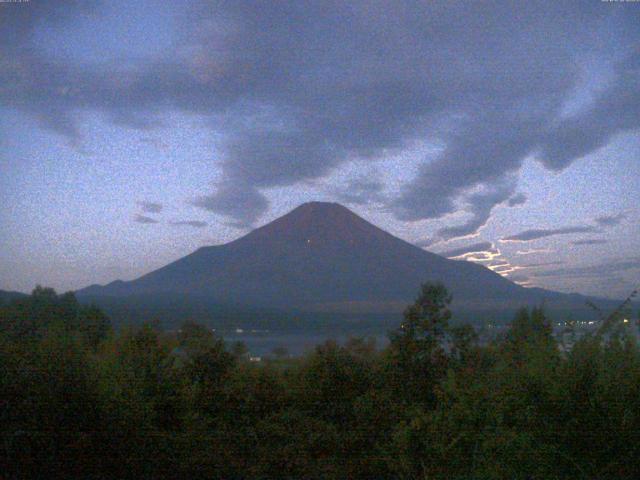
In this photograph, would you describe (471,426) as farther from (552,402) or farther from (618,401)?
(618,401)

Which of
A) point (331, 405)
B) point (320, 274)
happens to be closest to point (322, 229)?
point (320, 274)

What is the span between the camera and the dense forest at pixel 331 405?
13.1 ft

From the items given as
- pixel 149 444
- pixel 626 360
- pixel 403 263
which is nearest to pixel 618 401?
pixel 626 360

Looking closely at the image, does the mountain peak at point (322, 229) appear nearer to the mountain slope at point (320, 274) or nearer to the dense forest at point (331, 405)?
the mountain slope at point (320, 274)

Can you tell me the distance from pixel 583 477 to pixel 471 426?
0.87m

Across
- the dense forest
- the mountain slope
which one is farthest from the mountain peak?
the dense forest

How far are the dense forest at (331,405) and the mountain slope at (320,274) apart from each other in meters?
21.7

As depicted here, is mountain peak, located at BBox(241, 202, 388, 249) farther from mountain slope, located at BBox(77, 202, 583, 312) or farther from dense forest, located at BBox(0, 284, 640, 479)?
dense forest, located at BBox(0, 284, 640, 479)

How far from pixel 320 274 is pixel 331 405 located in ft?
109

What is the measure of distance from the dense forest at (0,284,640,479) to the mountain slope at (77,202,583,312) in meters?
21.7

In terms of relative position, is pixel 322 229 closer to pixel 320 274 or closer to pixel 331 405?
pixel 320 274

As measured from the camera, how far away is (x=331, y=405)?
741 cm

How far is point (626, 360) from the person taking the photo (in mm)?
4188

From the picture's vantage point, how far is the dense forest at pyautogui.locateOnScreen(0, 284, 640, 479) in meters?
3.99
